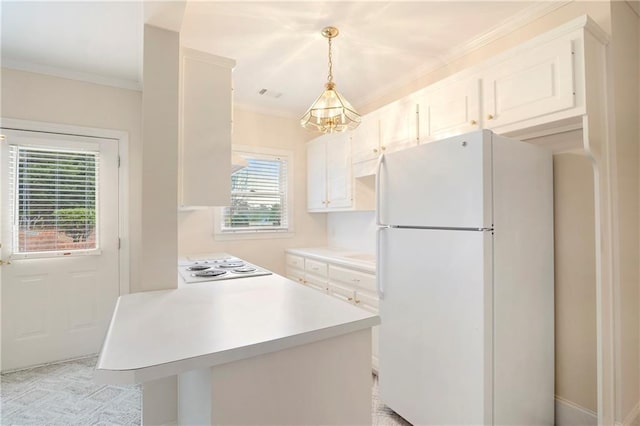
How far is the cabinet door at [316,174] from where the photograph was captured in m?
3.82

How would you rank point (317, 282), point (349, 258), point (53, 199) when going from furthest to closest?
point (317, 282) < point (349, 258) < point (53, 199)

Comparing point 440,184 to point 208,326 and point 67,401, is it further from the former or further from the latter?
point 67,401

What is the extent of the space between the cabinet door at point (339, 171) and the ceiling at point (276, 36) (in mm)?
637

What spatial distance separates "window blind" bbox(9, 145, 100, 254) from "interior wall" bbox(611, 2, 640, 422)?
4.05 m

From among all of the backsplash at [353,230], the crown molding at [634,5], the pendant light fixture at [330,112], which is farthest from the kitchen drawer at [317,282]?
the crown molding at [634,5]

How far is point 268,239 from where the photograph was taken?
394 centimetres

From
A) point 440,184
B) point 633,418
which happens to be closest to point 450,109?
point 440,184

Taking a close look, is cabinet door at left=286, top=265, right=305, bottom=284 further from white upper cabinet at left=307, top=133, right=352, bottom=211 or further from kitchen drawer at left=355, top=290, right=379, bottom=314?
kitchen drawer at left=355, top=290, right=379, bottom=314

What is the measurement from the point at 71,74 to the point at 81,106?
28 cm

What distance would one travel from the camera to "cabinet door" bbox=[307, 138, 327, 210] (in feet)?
12.5

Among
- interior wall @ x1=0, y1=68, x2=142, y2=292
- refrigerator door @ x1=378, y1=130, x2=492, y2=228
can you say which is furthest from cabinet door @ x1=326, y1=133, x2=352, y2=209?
interior wall @ x1=0, y1=68, x2=142, y2=292

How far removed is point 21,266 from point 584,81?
14.0 feet

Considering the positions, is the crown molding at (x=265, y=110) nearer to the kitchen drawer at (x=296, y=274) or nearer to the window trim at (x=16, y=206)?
the window trim at (x=16, y=206)

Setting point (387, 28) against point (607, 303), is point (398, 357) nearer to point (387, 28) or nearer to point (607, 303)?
point (607, 303)
